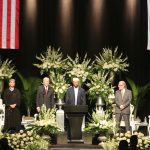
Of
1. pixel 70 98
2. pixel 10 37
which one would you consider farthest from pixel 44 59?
pixel 70 98

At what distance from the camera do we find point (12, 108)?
13516mm

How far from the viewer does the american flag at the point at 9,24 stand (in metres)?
15.0

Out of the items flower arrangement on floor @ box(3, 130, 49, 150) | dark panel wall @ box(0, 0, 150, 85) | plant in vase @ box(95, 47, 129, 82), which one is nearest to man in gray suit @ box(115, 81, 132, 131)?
plant in vase @ box(95, 47, 129, 82)

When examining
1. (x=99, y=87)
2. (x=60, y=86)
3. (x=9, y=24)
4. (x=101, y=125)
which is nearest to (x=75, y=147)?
(x=101, y=125)

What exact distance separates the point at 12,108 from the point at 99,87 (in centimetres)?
233

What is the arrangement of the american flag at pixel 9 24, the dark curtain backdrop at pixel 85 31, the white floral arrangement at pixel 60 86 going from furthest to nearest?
the dark curtain backdrop at pixel 85 31 < the american flag at pixel 9 24 < the white floral arrangement at pixel 60 86

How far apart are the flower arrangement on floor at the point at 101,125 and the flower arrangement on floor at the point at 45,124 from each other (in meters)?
0.76

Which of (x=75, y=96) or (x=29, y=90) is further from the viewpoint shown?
(x=29, y=90)

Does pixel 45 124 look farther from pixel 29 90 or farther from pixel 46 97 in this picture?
pixel 29 90

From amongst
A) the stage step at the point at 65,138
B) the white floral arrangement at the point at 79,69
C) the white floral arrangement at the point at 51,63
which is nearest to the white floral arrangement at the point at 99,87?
the white floral arrangement at the point at 79,69

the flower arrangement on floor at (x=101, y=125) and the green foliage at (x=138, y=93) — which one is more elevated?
the green foliage at (x=138, y=93)

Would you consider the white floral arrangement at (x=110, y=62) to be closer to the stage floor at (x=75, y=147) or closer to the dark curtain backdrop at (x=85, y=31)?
the dark curtain backdrop at (x=85, y=31)

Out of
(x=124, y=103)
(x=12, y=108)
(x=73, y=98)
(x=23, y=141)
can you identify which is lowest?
(x=23, y=141)

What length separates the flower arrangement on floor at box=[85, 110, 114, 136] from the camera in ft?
42.5
